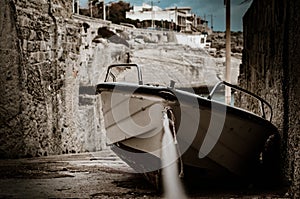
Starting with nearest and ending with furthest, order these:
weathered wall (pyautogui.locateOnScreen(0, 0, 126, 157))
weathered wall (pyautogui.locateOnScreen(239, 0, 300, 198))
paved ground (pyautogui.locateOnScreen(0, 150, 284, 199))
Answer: weathered wall (pyautogui.locateOnScreen(239, 0, 300, 198)), paved ground (pyautogui.locateOnScreen(0, 150, 284, 199)), weathered wall (pyautogui.locateOnScreen(0, 0, 126, 157))

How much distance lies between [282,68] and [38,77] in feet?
12.4

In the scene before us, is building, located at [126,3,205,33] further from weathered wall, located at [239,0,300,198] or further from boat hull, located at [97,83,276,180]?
boat hull, located at [97,83,276,180]

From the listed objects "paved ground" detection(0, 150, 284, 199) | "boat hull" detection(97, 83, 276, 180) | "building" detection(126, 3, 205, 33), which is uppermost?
"building" detection(126, 3, 205, 33)

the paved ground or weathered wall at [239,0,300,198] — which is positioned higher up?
weathered wall at [239,0,300,198]

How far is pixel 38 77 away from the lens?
7.18 m

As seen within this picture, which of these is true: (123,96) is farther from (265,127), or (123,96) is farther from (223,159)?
(265,127)

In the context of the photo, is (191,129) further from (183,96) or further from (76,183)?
(76,183)

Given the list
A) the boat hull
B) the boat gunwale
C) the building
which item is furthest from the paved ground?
the building

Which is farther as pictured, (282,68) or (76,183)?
(76,183)

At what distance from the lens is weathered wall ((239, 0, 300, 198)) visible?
14.0ft

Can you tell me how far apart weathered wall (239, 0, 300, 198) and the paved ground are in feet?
1.77

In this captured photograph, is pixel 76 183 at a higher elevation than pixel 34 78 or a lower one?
lower

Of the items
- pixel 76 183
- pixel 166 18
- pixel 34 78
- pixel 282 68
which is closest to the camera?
pixel 282 68

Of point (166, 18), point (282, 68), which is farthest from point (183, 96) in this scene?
point (166, 18)
